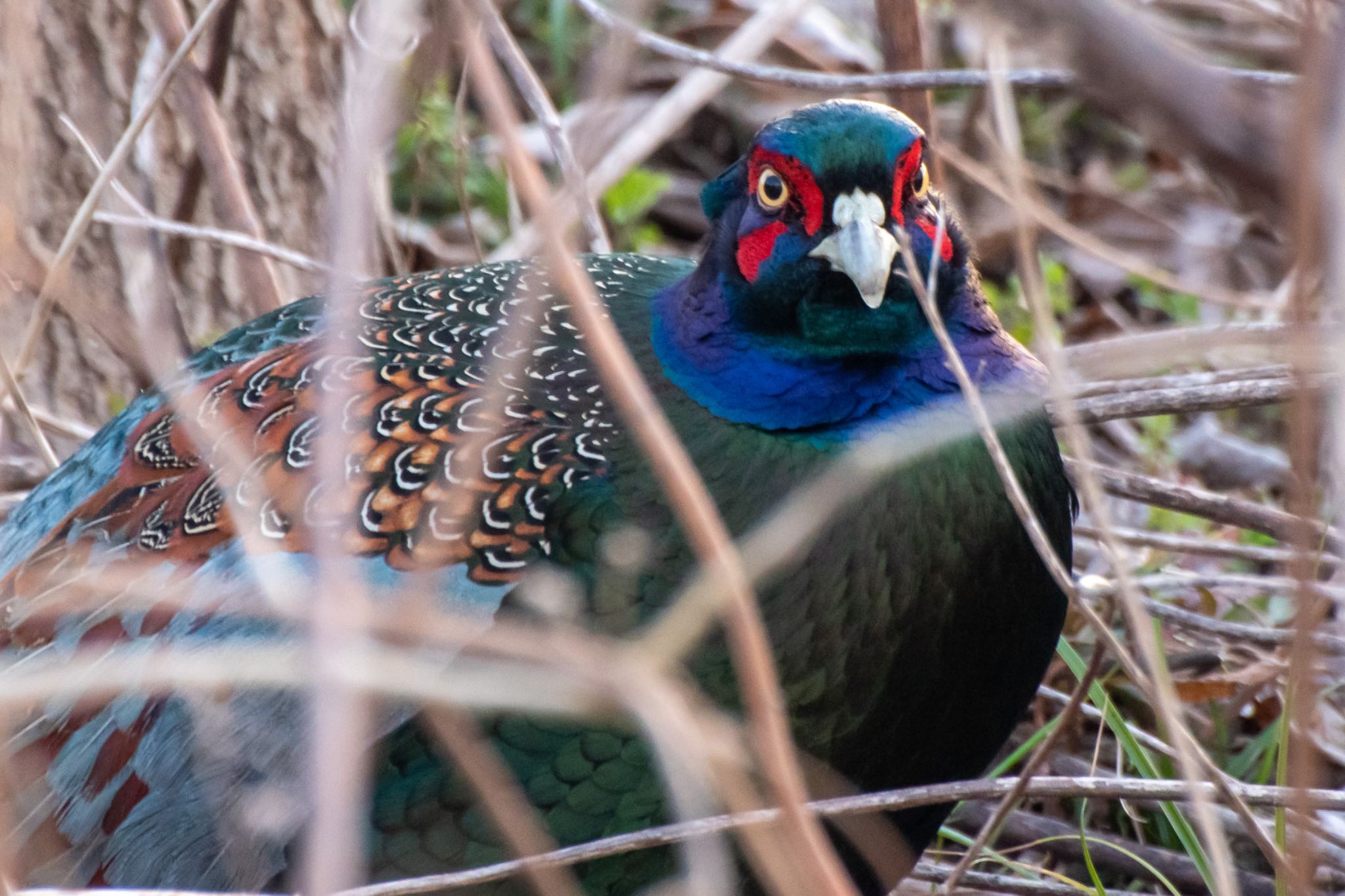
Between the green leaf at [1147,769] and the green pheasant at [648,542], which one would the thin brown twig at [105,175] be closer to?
the green pheasant at [648,542]

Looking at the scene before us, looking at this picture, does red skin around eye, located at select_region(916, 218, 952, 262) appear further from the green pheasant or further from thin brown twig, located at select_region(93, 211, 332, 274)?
thin brown twig, located at select_region(93, 211, 332, 274)

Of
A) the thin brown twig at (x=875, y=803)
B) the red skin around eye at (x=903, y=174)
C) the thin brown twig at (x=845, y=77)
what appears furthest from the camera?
the thin brown twig at (x=845, y=77)

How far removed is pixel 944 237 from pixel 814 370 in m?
0.33

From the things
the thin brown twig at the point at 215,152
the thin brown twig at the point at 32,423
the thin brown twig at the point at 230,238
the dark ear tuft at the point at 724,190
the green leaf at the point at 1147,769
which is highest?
the dark ear tuft at the point at 724,190

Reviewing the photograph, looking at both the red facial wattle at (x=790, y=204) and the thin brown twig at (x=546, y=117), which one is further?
the red facial wattle at (x=790, y=204)

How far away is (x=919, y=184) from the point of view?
8.18 feet

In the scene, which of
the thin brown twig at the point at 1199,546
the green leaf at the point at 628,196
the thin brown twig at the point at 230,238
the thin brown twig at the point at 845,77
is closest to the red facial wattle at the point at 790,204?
the thin brown twig at the point at 845,77

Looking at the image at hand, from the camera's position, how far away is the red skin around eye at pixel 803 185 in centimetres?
244

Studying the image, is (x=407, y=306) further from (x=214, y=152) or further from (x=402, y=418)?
(x=214, y=152)

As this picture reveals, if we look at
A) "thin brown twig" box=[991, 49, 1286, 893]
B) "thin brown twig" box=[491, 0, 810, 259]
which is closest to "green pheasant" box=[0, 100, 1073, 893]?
"thin brown twig" box=[991, 49, 1286, 893]

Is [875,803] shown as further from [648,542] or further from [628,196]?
[628,196]

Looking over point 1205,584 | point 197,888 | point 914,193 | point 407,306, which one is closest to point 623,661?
point 914,193

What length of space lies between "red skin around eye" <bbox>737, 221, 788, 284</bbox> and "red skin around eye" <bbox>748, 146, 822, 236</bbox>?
0.05 metres

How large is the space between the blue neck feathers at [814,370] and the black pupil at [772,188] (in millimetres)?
194
